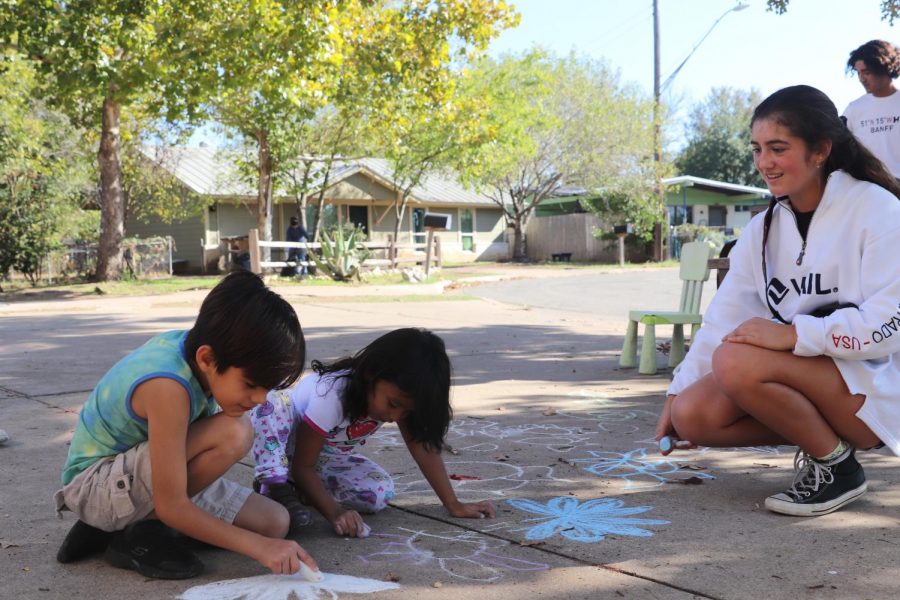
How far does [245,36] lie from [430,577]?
12749 mm

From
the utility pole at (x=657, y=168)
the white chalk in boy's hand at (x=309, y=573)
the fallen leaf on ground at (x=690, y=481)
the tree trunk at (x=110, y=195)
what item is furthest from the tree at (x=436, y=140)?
the white chalk in boy's hand at (x=309, y=573)

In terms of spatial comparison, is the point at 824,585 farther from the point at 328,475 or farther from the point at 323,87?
the point at 323,87

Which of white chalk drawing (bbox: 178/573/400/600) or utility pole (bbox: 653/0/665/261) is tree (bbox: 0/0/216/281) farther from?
utility pole (bbox: 653/0/665/261)

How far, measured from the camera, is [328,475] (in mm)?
3115

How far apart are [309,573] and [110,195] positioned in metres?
17.3

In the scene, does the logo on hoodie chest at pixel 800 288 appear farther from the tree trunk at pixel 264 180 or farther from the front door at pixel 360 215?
the front door at pixel 360 215

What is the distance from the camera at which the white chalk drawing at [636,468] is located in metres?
3.49

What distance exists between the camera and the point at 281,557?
7.48 feet

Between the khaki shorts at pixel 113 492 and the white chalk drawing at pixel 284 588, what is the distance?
0.93 feet

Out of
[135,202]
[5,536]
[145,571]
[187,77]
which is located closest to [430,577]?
[145,571]

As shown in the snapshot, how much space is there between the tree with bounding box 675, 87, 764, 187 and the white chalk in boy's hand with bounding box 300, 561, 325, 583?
49408 mm

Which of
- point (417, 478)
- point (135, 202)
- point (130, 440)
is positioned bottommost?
point (417, 478)

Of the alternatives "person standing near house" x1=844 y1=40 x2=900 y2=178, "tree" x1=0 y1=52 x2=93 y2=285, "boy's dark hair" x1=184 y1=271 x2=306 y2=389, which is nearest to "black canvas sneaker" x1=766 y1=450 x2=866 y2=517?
"boy's dark hair" x1=184 y1=271 x2=306 y2=389

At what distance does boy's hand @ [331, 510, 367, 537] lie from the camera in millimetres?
2795
